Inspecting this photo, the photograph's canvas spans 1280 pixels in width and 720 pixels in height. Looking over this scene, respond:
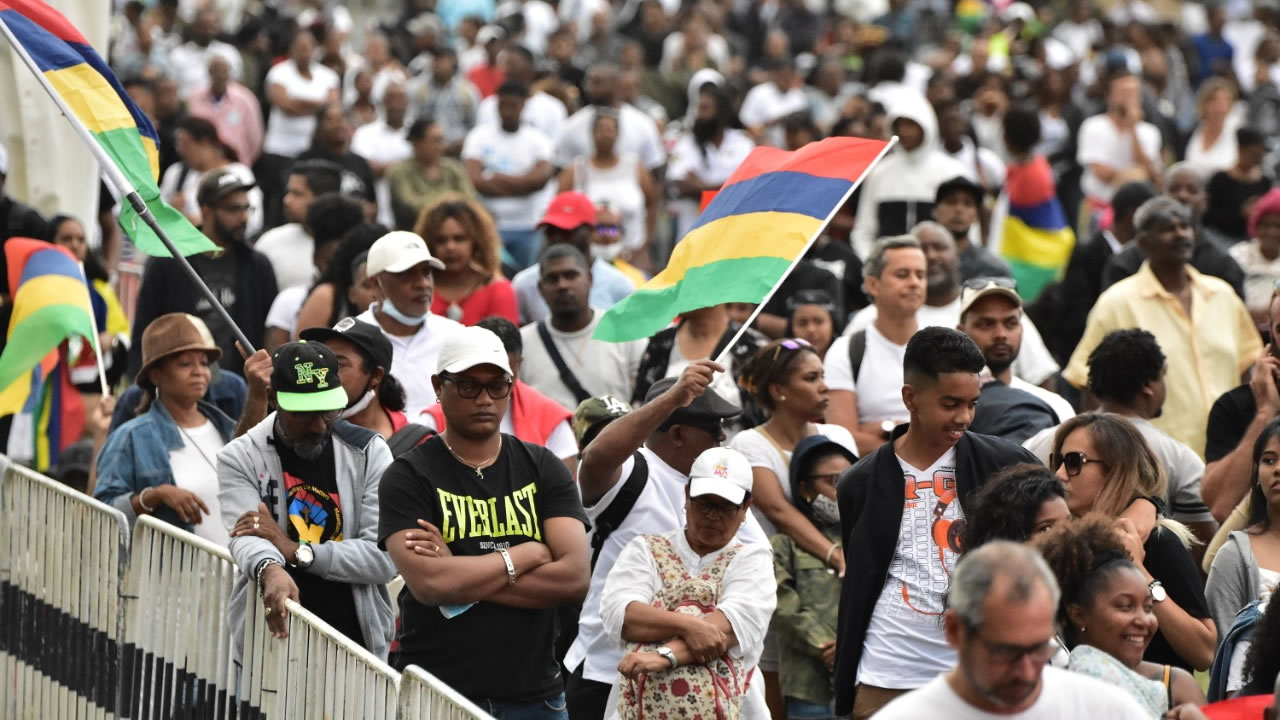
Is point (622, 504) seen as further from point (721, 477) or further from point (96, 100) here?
point (96, 100)

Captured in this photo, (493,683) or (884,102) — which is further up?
(884,102)

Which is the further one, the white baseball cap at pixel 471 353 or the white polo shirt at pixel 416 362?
the white polo shirt at pixel 416 362

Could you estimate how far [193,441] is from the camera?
803 cm

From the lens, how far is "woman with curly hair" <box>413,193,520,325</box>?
10.3m

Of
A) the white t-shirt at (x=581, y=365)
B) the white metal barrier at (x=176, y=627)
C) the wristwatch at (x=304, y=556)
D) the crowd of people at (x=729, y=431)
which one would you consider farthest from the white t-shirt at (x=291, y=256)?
the wristwatch at (x=304, y=556)

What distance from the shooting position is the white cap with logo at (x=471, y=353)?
6176mm

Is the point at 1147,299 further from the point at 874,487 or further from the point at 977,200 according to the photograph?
the point at 874,487

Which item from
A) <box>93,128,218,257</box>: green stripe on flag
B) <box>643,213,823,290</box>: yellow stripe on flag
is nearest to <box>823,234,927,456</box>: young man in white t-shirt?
<box>643,213,823,290</box>: yellow stripe on flag

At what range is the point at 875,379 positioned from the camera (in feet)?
30.0

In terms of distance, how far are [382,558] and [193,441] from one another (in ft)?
6.13


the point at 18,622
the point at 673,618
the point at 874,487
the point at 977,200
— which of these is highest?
the point at 977,200

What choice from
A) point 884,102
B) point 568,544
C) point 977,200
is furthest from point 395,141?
point 568,544

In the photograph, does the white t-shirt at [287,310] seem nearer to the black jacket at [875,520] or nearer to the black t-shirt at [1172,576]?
the black jacket at [875,520]

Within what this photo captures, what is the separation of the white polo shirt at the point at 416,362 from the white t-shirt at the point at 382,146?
919 cm
